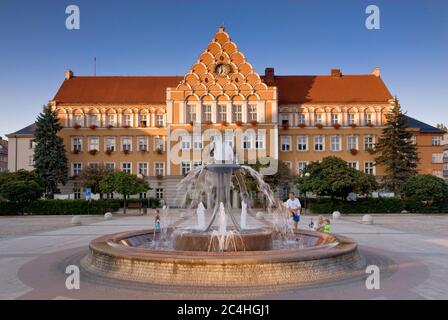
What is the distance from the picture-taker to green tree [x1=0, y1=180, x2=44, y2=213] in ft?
138

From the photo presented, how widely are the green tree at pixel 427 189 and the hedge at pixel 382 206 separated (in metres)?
0.76

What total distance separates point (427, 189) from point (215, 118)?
2553cm

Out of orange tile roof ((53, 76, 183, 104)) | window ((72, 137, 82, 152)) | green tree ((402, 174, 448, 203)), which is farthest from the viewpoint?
orange tile roof ((53, 76, 183, 104))

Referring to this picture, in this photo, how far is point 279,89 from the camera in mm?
59969

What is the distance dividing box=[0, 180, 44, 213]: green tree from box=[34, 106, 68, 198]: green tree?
6988 mm

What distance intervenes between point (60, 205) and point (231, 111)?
23.2m

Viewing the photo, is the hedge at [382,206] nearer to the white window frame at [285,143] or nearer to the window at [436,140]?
the white window frame at [285,143]

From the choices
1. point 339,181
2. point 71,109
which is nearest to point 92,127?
point 71,109

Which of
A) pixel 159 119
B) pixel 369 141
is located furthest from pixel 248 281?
pixel 369 141

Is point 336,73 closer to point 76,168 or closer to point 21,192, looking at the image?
point 76,168

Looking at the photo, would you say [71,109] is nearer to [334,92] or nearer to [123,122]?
[123,122]

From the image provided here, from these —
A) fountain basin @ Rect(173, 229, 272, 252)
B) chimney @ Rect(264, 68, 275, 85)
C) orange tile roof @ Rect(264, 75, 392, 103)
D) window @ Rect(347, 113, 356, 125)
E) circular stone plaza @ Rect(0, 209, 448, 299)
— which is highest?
chimney @ Rect(264, 68, 275, 85)

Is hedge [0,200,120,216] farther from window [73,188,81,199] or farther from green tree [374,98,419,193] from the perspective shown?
green tree [374,98,419,193]

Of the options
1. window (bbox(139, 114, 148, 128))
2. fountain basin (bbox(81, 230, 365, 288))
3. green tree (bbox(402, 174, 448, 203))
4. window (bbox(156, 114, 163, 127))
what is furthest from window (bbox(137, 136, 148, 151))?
fountain basin (bbox(81, 230, 365, 288))
